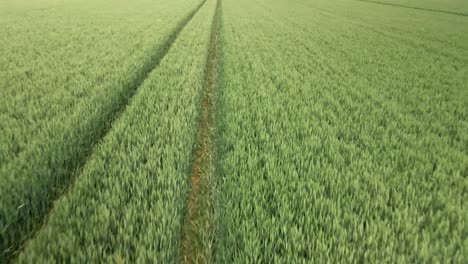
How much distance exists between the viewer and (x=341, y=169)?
2527mm

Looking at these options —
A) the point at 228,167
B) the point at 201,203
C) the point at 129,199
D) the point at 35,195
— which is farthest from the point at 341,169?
the point at 35,195

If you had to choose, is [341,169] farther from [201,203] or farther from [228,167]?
[201,203]

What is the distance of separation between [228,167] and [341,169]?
3.86 feet

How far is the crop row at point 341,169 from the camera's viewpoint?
5.37 feet

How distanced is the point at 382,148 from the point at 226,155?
1.92 meters

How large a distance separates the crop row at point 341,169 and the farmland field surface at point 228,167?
17 millimetres

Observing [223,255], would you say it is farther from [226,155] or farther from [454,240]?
[454,240]

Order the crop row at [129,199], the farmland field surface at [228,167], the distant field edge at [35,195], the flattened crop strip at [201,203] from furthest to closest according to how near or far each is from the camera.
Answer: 1. the flattened crop strip at [201,203]
2. the distant field edge at [35,195]
3. the farmland field surface at [228,167]
4. the crop row at [129,199]

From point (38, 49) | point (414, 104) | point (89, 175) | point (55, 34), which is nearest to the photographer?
point (89, 175)

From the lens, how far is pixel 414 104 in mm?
4578

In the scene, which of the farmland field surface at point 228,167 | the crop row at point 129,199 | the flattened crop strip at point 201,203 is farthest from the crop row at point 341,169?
the crop row at point 129,199

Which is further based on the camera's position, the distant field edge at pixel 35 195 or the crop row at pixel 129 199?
the distant field edge at pixel 35 195

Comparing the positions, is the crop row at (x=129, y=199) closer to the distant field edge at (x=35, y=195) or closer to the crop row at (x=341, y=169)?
the distant field edge at (x=35, y=195)

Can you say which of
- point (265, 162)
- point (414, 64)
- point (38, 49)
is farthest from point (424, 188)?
point (38, 49)
